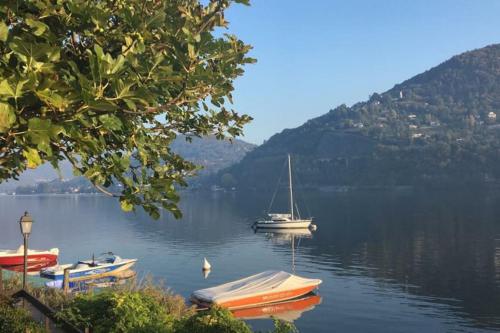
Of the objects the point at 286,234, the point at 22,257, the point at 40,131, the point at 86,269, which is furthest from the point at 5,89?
the point at 286,234

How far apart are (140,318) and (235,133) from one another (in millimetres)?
5840

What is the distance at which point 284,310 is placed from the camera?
1645 inches

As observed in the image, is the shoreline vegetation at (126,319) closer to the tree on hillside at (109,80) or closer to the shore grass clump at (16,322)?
the shore grass clump at (16,322)

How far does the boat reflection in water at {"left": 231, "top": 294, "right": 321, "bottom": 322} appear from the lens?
3962 centimetres

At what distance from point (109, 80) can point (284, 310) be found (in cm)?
3994

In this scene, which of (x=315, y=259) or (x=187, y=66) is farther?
(x=315, y=259)

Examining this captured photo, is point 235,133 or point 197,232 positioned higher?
point 235,133

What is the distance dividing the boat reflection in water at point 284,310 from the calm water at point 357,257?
90cm

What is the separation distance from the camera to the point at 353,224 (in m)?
110

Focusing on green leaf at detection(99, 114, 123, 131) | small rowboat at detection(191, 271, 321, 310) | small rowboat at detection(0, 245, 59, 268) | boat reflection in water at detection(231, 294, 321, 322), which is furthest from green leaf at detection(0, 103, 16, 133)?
small rowboat at detection(0, 245, 59, 268)

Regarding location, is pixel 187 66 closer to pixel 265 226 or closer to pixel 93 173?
pixel 93 173

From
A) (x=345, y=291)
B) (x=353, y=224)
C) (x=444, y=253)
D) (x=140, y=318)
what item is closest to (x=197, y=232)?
(x=353, y=224)

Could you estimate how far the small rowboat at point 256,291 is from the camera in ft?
130

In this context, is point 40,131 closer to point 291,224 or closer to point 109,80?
point 109,80
